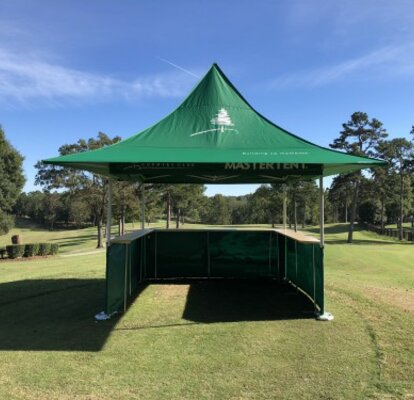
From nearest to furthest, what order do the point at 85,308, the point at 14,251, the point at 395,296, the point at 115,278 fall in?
the point at 115,278 → the point at 85,308 → the point at 395,296 → the point at 14,251

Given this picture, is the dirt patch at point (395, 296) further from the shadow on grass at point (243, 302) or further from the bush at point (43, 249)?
the bush at point (43, 249)

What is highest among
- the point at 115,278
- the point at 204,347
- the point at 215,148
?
the point at 215,148

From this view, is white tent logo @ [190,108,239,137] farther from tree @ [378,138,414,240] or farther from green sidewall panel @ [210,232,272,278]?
tree @ [378,138,414,240]

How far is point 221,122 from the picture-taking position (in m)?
8.32

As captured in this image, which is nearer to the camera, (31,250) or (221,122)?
(221,122)

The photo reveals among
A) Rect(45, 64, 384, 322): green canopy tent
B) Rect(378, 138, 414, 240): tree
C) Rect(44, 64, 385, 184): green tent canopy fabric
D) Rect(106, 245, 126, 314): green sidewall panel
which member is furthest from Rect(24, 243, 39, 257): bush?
Rect(378, 138, 414, 240): tree

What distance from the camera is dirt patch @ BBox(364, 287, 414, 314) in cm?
809

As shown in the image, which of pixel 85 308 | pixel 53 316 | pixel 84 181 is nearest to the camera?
pixel 53 316

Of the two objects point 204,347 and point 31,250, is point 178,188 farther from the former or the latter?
point 204,347

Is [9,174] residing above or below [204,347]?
above

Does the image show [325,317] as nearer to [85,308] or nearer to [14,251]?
[85,308]

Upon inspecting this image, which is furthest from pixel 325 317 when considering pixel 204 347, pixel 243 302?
pixel 204 347

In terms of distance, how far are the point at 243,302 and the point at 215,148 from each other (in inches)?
121

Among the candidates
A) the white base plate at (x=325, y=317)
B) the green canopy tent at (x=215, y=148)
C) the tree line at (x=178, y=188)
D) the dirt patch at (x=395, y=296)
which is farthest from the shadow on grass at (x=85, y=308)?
the tree line at (x=178, y=188)
